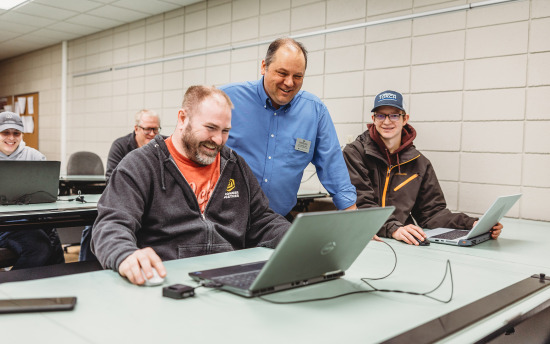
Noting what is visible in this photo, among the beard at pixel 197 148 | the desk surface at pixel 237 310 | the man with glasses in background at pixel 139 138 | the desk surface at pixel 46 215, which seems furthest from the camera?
the man with glasses in background at pixel 139 138

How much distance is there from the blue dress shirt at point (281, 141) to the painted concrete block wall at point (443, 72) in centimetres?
132

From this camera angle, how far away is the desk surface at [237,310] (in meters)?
0.79

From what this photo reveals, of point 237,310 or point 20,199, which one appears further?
point 20,199

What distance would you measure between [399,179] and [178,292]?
1724mm

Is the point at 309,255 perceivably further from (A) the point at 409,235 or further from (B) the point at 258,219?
(A) the point at 409,235

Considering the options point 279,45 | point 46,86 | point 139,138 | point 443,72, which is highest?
point 46,86

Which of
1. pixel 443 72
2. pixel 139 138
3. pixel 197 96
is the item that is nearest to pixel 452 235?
pixel 197 96

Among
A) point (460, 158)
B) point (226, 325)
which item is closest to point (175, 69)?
point (460, 158)

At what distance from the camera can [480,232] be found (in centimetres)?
188

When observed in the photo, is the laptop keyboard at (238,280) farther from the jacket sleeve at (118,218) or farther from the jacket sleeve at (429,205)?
the jacket sleeve at (429,205)

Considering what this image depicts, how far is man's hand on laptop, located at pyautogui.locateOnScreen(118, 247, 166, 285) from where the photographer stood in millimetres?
1071

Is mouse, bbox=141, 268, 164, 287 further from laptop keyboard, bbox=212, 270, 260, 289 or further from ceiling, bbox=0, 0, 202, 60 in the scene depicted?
ceiling, bbox=0, 0, 202, 60

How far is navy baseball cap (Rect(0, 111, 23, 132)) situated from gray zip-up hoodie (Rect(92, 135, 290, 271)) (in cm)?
206

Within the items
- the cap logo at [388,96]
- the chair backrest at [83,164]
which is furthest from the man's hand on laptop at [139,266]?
the chair backrest at [83,164]
